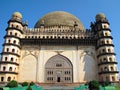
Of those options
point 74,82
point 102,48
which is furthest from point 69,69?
point 102,48

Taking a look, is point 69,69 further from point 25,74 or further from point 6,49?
point 6,49

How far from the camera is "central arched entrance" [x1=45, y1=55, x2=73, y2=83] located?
1334 inches

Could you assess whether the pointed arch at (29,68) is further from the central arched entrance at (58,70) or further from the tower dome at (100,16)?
the tower dome at (100,16)

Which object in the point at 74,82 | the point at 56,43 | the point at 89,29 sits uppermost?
the point at 89,29

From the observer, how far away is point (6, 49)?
34.1 meters

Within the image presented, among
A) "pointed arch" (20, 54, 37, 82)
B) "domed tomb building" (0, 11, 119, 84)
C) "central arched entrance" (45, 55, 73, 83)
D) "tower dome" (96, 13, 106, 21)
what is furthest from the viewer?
"tower dome" (96, 13, 106, 21)

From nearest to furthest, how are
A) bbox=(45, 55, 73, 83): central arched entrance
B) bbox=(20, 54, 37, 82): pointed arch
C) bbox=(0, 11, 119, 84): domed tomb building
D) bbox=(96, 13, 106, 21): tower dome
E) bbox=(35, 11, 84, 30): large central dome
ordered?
bbox=(0, 11, 119, 84): domed tomb building < bbox=(20, 54, 37, 82): pointed arch < bbox=(45, 55, 73, 83): central arched entrance < bbox=(96, 13, 106, 21): tower dome < bbox=(35, 11, 84, 30): large central dome

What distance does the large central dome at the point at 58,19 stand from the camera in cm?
4203

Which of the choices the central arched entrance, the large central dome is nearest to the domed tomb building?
the central arched entrance

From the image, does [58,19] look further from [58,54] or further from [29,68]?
[29,68]

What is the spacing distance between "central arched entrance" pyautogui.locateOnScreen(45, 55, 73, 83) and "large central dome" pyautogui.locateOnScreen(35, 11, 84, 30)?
9881 millimetres

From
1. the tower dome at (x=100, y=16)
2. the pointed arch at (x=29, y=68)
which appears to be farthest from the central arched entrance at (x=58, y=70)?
the tower dome at (x=100, y=16)

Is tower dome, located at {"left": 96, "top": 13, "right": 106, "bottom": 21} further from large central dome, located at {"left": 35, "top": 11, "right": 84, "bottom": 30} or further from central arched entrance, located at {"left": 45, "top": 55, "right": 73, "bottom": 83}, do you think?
central arched entrance, located at {"left": 45, "top": 55, "right": 73, "bottom": 83}

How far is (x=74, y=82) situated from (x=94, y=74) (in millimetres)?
4207
